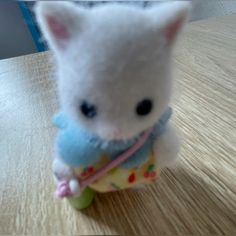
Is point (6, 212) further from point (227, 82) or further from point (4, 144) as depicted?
point (227, 82)

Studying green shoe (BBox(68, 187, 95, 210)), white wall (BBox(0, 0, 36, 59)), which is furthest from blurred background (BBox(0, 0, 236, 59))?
green shoe (BBox(68, 187, 95, 210))

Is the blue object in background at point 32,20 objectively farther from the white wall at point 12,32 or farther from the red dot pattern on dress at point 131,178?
the white wall at point 12,32

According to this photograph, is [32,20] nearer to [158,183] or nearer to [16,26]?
[158,183]

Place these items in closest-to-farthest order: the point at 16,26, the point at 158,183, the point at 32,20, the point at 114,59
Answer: the point at 114,59, the point at 158,183, the point at 32,20, the point at 16,26

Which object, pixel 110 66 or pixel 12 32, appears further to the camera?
pixel 12 32

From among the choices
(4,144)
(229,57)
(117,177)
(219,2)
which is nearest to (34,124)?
(4,144)

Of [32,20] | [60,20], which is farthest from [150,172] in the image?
[32,20]
